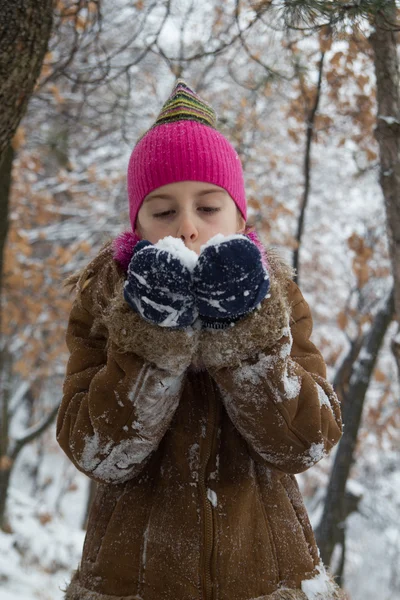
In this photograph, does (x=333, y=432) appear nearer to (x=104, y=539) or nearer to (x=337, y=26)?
(x=104, y=539)

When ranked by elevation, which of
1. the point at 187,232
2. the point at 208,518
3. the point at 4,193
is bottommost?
the point at 208,518

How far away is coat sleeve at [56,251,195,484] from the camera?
1.23 metres

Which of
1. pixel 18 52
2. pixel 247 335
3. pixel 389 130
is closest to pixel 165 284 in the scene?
pixel 247 335

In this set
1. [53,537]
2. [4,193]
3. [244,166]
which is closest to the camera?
[4,193]

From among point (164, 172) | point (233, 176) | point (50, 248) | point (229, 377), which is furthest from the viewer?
point (50, 248)

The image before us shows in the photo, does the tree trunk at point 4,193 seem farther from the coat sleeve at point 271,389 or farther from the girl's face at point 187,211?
the coat sleeve at point 271,389

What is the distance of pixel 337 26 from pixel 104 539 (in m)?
2.07

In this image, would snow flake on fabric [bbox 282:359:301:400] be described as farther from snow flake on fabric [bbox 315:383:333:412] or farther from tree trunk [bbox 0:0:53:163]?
tree trunk [bbox 0:0:53:163]

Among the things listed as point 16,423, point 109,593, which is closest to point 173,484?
point 109,593

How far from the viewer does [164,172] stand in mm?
1696

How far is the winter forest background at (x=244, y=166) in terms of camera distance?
2645 mm

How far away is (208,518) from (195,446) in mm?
184

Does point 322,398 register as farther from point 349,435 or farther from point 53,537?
point 53,537

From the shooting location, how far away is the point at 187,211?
1588 mm
